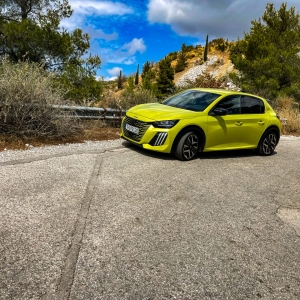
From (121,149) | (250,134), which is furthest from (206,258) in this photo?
(250,134)

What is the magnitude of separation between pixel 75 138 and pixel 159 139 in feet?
8.58

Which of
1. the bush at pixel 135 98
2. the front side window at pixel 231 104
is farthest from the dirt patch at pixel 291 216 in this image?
the bush at pixel 135 98

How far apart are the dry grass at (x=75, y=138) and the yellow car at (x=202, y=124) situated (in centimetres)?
131

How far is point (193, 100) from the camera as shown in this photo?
798 centimetres

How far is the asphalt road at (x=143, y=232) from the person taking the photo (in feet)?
9.12

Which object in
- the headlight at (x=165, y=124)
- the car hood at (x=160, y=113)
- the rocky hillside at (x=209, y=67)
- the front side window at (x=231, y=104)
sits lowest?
the headlight at (x=165, y=124)

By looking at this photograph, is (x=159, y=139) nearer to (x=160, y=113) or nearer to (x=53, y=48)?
(x=160, y=113)

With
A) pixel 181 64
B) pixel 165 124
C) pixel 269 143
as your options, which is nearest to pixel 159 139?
pixel 165 124

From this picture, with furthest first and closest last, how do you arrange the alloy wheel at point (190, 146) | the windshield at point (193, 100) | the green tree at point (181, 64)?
the green tree at point (181, 64) < the windshield at point (193, 100) < the alloy wheel at point (190, 146)

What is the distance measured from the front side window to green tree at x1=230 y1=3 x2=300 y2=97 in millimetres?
12582

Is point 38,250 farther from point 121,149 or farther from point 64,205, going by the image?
point 121,149

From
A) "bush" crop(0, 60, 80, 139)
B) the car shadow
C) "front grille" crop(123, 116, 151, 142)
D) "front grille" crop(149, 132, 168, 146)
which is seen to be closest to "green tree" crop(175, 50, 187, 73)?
the car shadow

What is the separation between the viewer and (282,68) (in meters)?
21.1

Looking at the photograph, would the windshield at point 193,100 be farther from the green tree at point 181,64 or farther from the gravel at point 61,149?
the green tree at point 181,64
